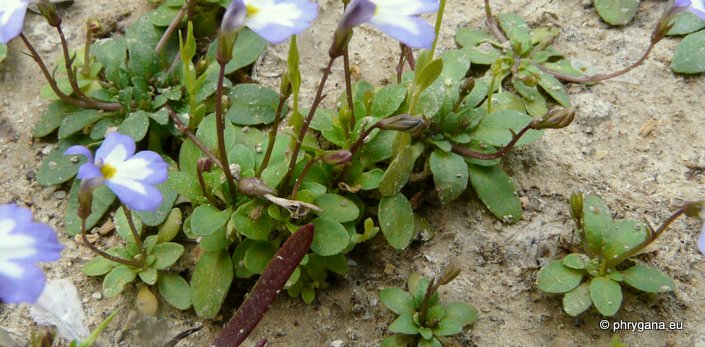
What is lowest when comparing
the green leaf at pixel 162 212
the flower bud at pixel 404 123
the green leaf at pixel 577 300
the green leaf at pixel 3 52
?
the green leaf at pixel 162 212

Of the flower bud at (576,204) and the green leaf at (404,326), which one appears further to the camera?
the flower bud at (576,204)

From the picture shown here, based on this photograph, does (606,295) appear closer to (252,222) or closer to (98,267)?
(252,222)

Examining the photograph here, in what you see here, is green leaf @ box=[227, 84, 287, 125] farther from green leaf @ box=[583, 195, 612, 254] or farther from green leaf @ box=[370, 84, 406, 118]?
green leaf @ box=[583, 195, 612, 254]

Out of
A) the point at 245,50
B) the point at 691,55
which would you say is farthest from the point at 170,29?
the point at 691,55

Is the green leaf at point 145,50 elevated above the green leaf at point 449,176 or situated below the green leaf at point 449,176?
above

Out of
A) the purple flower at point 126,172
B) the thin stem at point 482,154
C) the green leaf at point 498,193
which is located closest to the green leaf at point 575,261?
the green leaf at point 498,193

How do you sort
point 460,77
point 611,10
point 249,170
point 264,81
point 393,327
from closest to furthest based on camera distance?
point 393,327 → point 249,170 → point 460,77 → point 264,81 → point 611,10

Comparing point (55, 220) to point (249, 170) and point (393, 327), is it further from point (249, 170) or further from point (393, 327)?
point (393, 327)

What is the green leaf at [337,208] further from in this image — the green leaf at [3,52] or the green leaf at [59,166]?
the green leaf at [3,52]

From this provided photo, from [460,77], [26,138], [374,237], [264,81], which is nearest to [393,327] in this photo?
[374,237]
